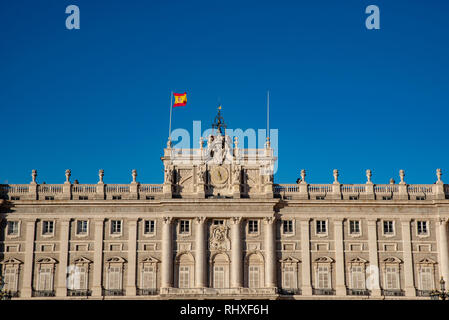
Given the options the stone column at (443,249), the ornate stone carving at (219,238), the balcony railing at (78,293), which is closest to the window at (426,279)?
the stone column at (443,249)

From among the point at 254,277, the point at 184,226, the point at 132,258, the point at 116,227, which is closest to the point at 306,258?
the point at 254,277

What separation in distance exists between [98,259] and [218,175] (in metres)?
14.9

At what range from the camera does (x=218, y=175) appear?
2790 inches

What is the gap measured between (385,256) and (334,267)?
5.28m

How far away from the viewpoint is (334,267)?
6825cm

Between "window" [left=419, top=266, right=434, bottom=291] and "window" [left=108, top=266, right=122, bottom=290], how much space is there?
30052mm

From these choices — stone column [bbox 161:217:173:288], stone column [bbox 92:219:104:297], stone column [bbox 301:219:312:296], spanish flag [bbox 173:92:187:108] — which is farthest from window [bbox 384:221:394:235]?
stone column [bbox 92:219:104:297]

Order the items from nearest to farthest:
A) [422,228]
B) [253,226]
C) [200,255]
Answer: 1. [200,255]
2. [253,226]
3. [422,228]

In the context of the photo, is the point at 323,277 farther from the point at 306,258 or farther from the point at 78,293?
the point at 78,293

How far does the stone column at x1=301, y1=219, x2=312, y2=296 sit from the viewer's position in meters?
67.5

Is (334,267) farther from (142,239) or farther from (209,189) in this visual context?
(142,239)

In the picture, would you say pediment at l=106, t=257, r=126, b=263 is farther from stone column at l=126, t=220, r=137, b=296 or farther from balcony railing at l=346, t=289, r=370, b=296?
balcony railing at l=346, t=289, r=370, b=296

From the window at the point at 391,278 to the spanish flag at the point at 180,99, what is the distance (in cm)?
2707
